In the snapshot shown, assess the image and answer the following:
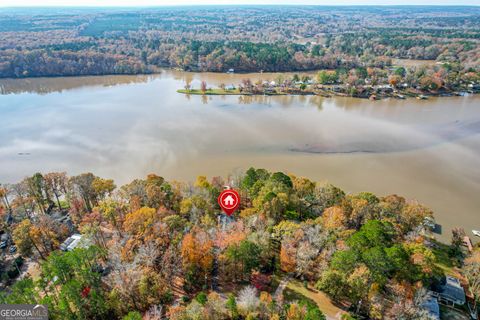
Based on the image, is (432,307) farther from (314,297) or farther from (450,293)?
(314,297)

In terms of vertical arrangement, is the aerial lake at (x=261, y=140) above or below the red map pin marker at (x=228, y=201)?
below

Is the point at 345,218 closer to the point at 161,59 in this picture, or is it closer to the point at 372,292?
the point at 372,292

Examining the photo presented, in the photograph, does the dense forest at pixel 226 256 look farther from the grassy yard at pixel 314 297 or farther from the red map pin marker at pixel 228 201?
the red map pin marker at pixel 228 201

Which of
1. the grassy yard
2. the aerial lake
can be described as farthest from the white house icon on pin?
the aerial lake

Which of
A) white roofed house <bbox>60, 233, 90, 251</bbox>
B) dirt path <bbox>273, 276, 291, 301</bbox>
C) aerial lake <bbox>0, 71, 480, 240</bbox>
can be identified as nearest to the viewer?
dirt path <bbox>273, 276, 291, 301</bbox>

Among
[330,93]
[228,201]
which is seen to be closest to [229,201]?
[228,201]

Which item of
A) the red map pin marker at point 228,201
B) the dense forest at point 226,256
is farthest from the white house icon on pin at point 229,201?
the dense forest at point 226,256

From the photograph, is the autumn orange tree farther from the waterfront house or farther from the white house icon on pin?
the waterfront house
